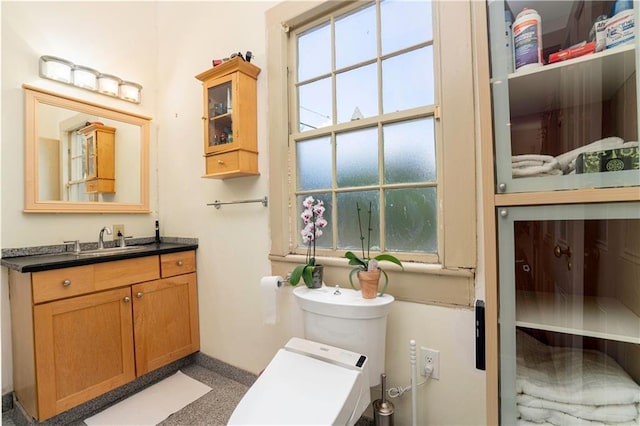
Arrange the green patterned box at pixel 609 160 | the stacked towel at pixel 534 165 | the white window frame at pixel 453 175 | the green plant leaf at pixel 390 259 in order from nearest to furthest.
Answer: the green patterned box at pixel 609 160
the stacked towel at pixel 534 165
the white window frame at pixel 453 175
the green plant leaf at pixel 390 259

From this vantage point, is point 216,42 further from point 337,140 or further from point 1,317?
point 1,317

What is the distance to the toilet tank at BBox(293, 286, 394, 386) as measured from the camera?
1.15 meters

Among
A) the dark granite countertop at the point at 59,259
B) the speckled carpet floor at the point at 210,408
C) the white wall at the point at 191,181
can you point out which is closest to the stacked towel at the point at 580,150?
the white wall at the point at 191,181

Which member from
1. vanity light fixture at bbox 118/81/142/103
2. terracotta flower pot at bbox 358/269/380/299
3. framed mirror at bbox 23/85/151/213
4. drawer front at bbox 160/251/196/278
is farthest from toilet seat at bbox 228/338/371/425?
vanity light fixture at bbox 118/81/142/103

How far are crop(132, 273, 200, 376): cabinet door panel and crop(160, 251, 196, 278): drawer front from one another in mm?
40

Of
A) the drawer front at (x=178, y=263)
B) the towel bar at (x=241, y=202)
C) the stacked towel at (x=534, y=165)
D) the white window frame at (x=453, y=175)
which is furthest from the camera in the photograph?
the drawer front at (x=178, y=263)

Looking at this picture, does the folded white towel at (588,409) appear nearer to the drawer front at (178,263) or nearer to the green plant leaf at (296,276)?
the green plant leaf at (296,276)

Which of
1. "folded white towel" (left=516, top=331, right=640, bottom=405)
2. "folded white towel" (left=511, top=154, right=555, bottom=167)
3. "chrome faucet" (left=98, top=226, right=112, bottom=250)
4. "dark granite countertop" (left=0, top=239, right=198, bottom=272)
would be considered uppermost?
"folded white towel" (left=511, top=154, right=555, bottom=167)

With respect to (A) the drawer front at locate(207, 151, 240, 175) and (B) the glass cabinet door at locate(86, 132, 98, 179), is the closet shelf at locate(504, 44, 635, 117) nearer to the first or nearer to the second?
(A) the drawer front at locate(207, 151, 240, 175)

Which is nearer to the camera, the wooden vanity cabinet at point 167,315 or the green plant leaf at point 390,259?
the green plant leaf at point 390,259

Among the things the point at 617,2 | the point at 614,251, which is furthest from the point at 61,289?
the point at 617,2

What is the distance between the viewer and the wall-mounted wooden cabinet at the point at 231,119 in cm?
164

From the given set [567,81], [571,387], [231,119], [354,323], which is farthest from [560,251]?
[231,119]

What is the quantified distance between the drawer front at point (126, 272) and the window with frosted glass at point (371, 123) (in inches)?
39.9
